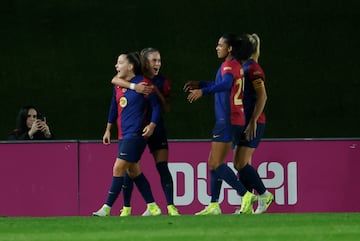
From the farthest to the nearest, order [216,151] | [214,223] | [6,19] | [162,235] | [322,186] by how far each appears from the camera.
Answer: [6,19]
[322,186]
[216,151]
[214,223]
[162,235]

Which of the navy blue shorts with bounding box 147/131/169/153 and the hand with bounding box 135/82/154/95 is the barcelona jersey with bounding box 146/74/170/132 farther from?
the hand with bounding box 135/82/154/95

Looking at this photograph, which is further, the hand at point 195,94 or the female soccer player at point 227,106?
the female soccer player at point 227,106

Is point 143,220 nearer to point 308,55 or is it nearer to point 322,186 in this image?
point 322,186

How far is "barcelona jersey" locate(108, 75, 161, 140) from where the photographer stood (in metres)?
14.2

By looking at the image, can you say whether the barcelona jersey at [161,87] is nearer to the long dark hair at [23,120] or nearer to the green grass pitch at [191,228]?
the green grass pitch at [191,228]

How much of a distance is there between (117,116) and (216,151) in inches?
46.1

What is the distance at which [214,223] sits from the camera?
1249 cm

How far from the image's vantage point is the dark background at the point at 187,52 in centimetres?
2047

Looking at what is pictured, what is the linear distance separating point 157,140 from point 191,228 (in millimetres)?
2754

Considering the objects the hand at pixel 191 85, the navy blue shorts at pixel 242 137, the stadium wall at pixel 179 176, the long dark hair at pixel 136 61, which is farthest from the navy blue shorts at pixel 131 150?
the stadium wall at pixel 179 176

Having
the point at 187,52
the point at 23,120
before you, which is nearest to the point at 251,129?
the point at 23,120

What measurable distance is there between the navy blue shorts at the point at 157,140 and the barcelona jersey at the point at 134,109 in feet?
0.89

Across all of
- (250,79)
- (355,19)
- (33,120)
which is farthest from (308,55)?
(250,79)

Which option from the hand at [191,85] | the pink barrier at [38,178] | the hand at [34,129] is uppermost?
the hand at [191,85]
